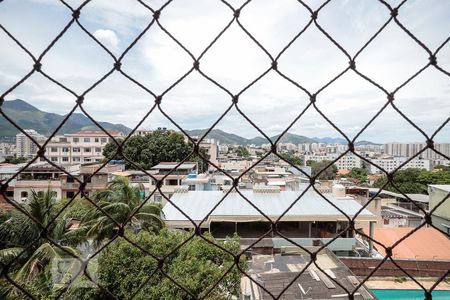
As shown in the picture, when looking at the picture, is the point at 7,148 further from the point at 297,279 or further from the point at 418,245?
the point at 297,279

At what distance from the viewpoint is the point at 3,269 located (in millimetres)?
670

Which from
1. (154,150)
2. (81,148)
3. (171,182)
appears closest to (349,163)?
(154,150)

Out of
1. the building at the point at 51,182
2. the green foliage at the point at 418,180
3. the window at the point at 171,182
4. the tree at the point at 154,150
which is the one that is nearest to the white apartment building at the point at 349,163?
the green foliage at the point at 418,180

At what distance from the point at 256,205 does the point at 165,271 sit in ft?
15.9

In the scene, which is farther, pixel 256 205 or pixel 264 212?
pixel 256 205

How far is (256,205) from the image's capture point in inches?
325

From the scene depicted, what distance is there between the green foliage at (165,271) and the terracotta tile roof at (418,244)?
4.96 metres

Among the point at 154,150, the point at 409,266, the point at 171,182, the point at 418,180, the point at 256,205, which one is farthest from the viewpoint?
the point at 418,180

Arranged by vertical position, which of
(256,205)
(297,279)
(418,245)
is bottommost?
(418,245)

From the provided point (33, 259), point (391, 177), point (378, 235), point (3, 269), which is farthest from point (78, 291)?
point (378, 235)

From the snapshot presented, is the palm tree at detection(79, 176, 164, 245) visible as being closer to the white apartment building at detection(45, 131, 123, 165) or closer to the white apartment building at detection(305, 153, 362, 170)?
the white apartment building at detection(45, 131, 123, 165)

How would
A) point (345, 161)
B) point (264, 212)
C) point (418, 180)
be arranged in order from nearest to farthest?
point (264, 212), point (418, 180), point (345, 161)

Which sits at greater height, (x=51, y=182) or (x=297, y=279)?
(x=51, y=182)

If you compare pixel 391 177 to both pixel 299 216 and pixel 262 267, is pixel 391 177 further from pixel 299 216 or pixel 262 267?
pixel 299 216
